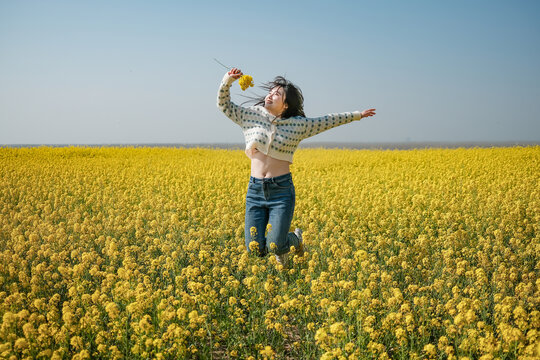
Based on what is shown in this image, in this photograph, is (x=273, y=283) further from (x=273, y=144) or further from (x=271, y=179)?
(x=273, y=144)

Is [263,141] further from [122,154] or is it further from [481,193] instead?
[122,154]

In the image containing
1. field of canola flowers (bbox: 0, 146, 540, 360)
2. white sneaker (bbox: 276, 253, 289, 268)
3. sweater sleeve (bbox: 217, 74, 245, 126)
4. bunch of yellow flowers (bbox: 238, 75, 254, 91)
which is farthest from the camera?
white sneaker (bbox: 276, 253, 289, 268)

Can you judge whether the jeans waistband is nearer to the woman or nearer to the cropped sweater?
the woman

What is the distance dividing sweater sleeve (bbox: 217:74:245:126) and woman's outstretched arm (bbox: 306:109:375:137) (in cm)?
69

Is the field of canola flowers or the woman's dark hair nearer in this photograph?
the field of canola flowers

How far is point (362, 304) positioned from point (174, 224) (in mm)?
2942

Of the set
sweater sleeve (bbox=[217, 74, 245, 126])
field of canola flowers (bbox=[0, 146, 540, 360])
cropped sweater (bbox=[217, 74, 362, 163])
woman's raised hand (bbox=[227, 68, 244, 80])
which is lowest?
field of canola flowers (bbox=[0, 146, 540, 360])

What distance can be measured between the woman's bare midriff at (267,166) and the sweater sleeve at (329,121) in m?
0.44

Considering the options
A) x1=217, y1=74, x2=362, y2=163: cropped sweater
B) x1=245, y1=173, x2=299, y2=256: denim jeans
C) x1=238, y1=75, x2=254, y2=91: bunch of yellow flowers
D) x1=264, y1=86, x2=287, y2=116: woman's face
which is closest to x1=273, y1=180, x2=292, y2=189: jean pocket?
x1=245, y1=173, x2=299, y2=256: denim jeans

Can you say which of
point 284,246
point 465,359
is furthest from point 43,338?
point 465,359

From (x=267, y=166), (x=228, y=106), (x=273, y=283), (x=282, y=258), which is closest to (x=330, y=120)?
(x=267, y=166)

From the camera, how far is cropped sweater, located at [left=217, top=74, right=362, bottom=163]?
3938 millimetres

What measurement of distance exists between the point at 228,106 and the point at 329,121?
40.0 inches

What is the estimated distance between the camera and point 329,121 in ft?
13.1
